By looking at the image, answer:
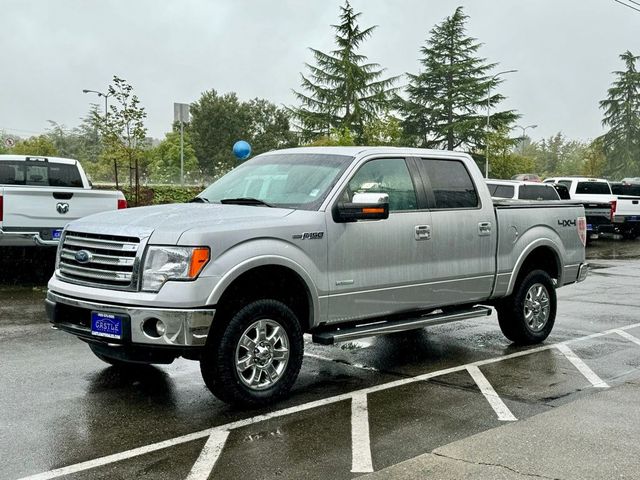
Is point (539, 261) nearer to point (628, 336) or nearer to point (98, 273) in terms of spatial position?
point (628, 336)

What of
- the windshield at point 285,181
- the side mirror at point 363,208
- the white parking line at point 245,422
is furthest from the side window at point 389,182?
the white parking line at point 245,422

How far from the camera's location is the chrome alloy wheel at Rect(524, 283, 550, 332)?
8227 millimetres

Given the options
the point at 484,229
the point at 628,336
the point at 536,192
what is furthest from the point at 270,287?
the point at 536,192

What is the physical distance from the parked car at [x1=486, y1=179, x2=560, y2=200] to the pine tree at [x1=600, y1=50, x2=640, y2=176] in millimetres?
68489

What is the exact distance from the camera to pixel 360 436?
200 inches

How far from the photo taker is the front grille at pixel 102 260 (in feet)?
17.9

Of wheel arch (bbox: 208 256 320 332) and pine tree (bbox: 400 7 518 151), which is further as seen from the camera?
pine tree (bbox: 400 7 518 151)

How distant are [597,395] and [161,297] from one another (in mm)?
3433

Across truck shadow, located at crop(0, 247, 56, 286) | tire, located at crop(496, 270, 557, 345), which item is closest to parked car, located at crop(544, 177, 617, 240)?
tire, located at crop(496, 270, 557, 345)

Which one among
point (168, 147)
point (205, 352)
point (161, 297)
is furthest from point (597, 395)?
point (168, 147)

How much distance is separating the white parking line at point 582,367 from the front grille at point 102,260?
3.95 m

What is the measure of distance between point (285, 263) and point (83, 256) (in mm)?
1488

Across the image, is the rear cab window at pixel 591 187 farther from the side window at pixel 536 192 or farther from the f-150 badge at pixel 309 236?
the f-150 badge at pixel 309 236

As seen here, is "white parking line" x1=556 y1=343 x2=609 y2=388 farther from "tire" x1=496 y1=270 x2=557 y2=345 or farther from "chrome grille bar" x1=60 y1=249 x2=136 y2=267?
"chrome grille bar" x1=60 y1=249 x2=136 y2=267
